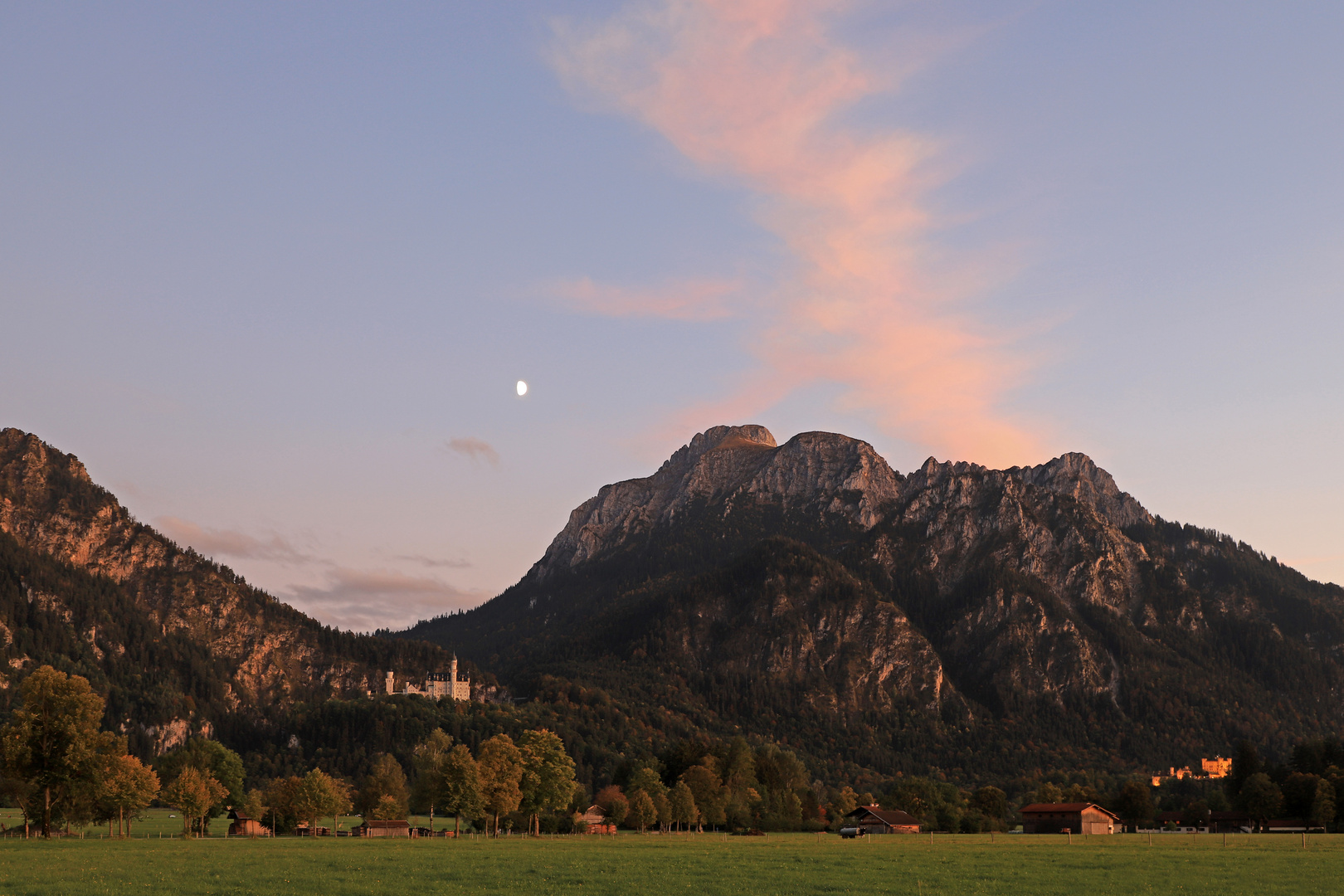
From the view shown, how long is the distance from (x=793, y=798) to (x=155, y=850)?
13586cm

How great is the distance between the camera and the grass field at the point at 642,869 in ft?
176

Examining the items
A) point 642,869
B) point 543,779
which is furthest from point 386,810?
point 642,869

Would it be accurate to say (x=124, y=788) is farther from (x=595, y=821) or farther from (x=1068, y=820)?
(x=1068, y=820)

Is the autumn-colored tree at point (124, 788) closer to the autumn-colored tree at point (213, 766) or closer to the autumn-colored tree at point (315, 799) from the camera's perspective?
the autumn-colored tree at point (315, 799)

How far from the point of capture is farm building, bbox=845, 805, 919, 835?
182m

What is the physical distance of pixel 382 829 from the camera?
15825 cm

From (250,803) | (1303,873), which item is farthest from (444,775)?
(1303,873)

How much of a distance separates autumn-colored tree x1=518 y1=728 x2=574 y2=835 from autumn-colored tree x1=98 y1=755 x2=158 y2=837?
43122mm

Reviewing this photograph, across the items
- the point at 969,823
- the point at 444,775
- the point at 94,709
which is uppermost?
the point at 94,709

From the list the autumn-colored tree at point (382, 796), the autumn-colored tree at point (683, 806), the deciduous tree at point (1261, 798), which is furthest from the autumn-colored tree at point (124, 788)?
the deciduous tree at point (1261, 798)

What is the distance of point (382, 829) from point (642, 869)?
343 ft

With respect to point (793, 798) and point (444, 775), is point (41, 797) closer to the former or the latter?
point (444, 775)

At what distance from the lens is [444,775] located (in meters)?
134

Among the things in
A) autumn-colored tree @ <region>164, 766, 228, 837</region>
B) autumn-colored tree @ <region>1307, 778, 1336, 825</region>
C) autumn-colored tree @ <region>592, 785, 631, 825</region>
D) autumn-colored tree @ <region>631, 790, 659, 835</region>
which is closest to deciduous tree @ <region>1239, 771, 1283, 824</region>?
autumn-colored tree @ <region>1307, 778, 1336, 825</region>
